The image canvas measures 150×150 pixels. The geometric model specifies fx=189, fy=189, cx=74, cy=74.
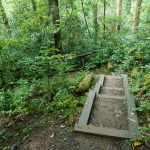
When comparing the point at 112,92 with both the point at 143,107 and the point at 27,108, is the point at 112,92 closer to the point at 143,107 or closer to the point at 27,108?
the point at 143,107

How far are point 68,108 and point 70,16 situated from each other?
27.1ft

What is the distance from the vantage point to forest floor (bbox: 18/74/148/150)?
419cm

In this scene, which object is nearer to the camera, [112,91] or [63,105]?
[63,105]

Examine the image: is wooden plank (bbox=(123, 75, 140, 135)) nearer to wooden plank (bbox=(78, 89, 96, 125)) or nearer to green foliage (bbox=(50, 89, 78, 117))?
wooden plank (bbox=(78, 89, 96, 125))

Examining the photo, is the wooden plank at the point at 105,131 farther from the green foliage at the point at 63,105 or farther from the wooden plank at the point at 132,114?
the green foliage at the point at 63,105

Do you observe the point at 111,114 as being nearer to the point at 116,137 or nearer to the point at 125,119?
the point at 125,119

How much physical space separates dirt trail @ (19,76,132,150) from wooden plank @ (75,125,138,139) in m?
0.10

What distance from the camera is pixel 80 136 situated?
14.9 feet

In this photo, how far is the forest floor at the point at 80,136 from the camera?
419cm

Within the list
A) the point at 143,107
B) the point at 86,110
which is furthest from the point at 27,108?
the point at 143,107

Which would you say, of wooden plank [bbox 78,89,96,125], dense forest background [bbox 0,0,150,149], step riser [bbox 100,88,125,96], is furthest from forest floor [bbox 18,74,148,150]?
step riser [bbox 100,88,125,96]

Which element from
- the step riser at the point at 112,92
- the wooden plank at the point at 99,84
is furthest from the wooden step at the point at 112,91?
the wooden plank at the point at 99,84

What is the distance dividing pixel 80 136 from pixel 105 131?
61 cm

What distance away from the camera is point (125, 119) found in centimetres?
510
